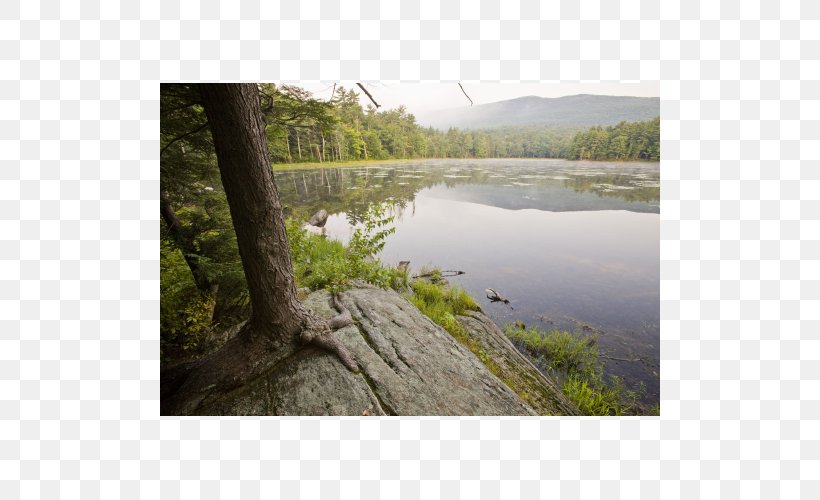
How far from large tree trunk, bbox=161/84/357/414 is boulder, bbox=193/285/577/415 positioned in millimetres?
138

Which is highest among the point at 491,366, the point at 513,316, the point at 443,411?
the point at 443,411

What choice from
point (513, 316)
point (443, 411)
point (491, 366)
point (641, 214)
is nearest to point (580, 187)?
point (641, 214)

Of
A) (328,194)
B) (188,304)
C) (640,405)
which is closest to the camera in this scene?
(188,304)

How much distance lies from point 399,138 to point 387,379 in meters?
29.4

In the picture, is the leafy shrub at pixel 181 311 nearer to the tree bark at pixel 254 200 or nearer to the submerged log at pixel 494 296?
the tree bark at pixel 254 200

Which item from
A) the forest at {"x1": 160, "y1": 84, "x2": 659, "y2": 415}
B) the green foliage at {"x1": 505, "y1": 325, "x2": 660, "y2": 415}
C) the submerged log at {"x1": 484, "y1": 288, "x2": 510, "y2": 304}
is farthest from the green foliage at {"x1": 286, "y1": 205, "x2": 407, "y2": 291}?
the submerged log at {"x1": 484, "y1": 288, "x2": 510, "y2": 304}

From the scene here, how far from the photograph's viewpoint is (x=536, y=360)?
16.8 feet

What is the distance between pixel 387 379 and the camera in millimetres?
2441

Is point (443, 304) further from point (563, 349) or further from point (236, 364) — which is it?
point (236, 364)

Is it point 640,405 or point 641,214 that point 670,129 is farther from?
point 641,214

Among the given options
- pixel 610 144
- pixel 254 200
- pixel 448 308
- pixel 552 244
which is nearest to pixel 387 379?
pixel 254 200

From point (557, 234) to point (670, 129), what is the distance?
33.4 ft

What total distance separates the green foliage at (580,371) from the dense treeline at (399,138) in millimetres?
3669

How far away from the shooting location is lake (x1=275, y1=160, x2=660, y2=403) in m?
6.34
